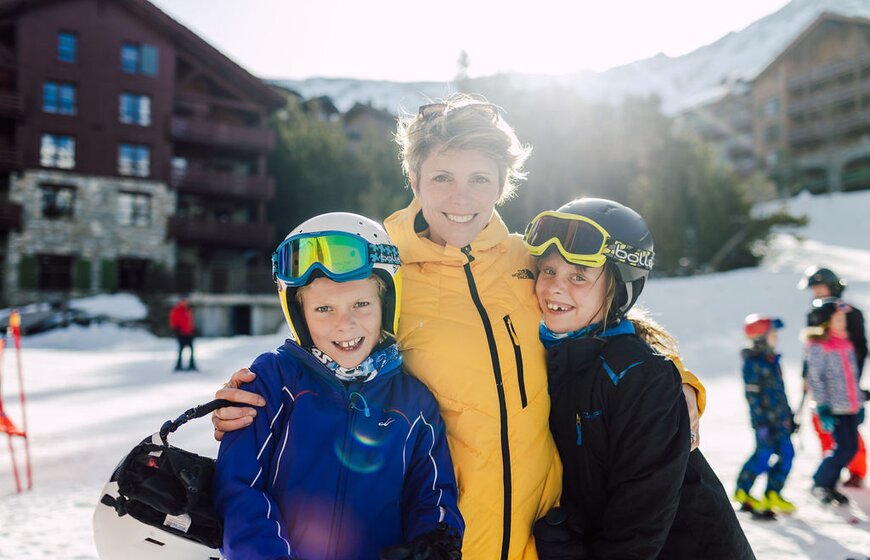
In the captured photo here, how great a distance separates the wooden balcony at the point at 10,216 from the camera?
27.1 meters

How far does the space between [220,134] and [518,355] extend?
32.1 m

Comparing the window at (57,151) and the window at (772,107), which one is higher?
the window at (772,107)

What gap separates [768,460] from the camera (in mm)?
5137

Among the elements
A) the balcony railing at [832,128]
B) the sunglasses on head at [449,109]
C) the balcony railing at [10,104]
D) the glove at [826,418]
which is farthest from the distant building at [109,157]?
the balcony railing at [832,128]

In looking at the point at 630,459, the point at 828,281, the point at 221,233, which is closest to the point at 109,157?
the point at 221,233

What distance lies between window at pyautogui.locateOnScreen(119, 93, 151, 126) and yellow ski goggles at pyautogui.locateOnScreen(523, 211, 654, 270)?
32234 mm

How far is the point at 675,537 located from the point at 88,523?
4.66 meters

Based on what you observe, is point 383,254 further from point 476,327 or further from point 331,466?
point 331,466

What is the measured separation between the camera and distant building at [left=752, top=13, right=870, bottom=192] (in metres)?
39.8

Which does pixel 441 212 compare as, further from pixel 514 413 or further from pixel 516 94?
pixel 516 94

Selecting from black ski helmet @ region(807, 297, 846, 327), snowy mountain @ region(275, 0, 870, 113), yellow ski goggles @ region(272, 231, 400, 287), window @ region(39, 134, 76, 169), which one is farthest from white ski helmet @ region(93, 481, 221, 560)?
snowy mountain @ region(275, 0, 870, 113)

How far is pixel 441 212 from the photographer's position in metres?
2.38

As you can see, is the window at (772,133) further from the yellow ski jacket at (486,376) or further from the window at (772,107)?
the yellow ski jacket at (486,376)

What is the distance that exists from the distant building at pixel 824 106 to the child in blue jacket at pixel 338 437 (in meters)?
46.7
